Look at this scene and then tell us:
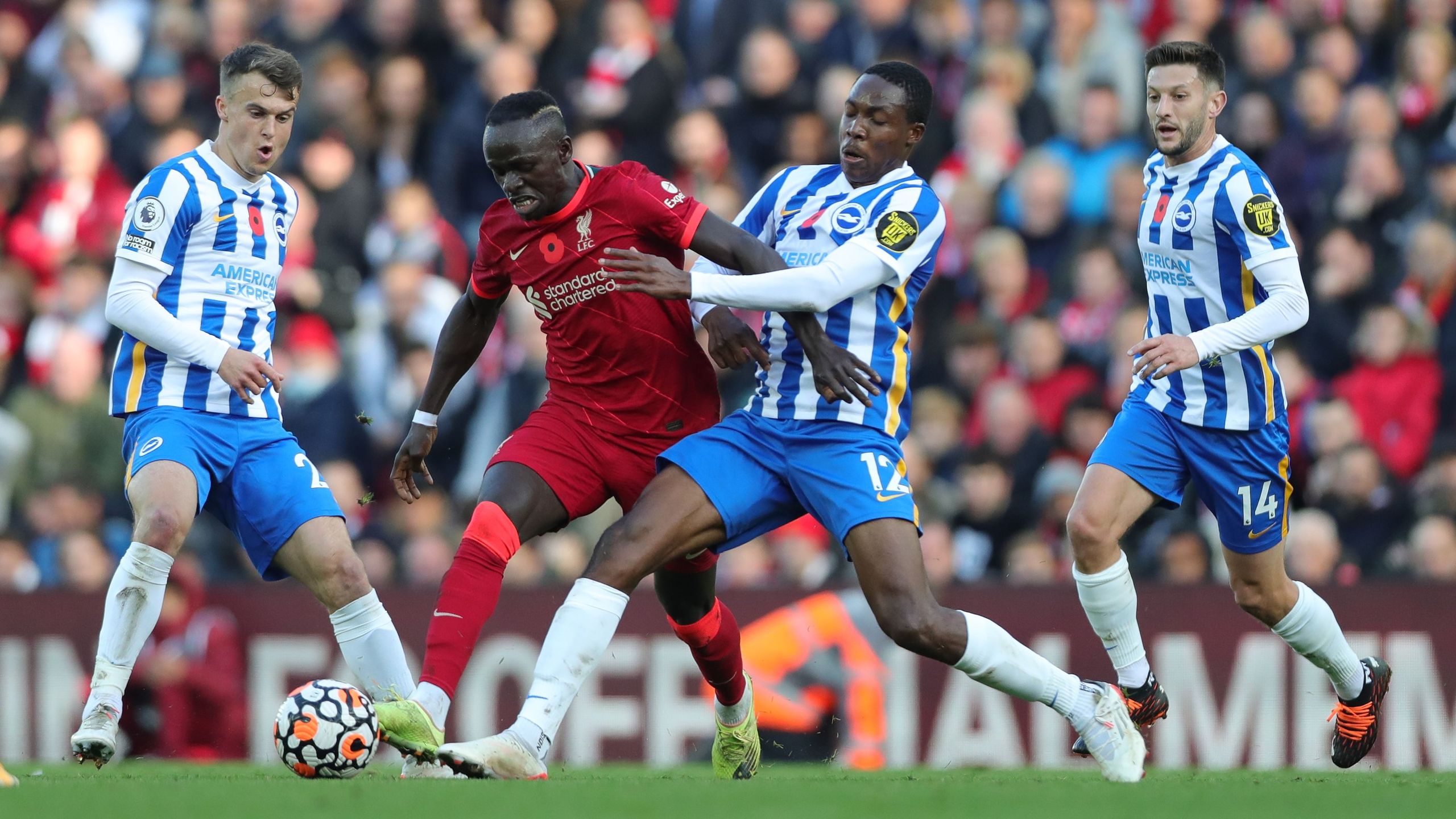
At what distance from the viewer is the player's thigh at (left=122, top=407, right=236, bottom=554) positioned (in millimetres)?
6395

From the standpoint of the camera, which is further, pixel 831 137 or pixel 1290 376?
pixel 831 137

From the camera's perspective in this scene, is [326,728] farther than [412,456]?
No

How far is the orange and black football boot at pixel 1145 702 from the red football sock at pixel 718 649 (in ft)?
4.17

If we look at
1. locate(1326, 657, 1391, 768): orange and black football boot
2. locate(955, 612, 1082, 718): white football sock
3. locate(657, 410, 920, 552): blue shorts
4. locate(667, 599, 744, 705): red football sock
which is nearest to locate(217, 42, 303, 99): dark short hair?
locate(657, 410, 920, 552): blue shorts

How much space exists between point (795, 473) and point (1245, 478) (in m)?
1.69

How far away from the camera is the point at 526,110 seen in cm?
632

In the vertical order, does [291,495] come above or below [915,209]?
below

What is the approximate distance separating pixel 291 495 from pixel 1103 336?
16.8 feet

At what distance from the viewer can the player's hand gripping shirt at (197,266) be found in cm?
656

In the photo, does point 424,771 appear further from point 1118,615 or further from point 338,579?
point 1118,615

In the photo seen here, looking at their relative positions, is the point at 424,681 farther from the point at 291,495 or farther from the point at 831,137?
the point at 831,137

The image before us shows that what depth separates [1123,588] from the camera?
6797mm

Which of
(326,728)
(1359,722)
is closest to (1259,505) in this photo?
(1359,722)

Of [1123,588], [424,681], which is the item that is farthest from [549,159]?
[1123,588]
